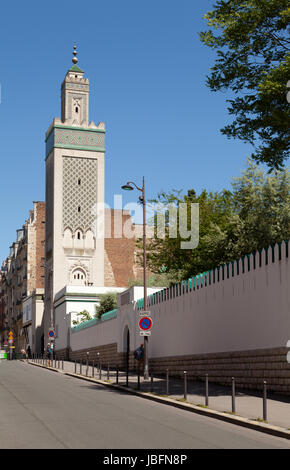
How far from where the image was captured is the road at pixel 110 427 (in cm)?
1052

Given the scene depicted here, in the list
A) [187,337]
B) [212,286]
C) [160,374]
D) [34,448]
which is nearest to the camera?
[34,448]

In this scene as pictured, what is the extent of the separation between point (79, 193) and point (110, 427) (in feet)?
222

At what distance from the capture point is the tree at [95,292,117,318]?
60969mm

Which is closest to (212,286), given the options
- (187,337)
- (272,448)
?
(187,337)

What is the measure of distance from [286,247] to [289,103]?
4.22 meters

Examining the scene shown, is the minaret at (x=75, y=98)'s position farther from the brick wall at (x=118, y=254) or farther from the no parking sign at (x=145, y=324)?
the no parking sign at (x=145, y=324)

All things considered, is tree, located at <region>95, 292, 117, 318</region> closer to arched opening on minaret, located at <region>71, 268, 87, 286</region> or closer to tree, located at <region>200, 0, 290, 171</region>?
arched opening on minaret, located at <region>71, 268, 87, 286</region>

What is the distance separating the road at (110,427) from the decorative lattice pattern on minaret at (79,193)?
5978 centimetres

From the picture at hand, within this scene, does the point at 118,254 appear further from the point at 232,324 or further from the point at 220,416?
the point at 220,416

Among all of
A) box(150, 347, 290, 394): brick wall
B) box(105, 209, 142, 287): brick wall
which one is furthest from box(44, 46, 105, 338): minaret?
box(150, 347, 290, 394): brick wall

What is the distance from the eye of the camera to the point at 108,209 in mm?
84500

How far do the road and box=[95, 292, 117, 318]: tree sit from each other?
4131cm

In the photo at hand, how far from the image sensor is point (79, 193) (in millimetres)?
79250
